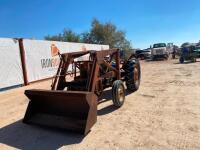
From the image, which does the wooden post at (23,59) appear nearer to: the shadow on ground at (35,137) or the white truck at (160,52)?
the shadow on ground at (35,137)

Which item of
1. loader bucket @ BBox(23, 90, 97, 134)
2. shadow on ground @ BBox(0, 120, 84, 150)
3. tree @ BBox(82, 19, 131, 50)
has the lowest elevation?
shadow on ground @ BBox(0, 120, 84, 150)

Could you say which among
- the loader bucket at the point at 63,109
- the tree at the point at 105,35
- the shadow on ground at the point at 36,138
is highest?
the tree at the point at 105,35

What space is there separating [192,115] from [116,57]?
312cm

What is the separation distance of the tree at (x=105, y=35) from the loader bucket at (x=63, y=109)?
121 ft

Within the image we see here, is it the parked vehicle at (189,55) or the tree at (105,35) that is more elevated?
the tree at (105,35)

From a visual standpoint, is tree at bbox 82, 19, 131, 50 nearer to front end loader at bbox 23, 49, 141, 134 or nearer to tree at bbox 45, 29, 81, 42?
tree at bbox 45, 29, 81, 42

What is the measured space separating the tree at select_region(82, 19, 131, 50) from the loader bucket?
3675cm

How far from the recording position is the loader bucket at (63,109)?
4316mm

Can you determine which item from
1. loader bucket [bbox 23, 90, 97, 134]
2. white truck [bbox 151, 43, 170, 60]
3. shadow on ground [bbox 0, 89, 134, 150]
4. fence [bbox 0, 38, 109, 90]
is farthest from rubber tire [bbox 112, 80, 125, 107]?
white truck [bbox 151, 43, 170, 60]

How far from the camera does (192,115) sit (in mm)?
5102

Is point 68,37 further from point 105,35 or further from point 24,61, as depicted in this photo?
point 24,61

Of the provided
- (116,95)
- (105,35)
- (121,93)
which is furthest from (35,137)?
(105,35)

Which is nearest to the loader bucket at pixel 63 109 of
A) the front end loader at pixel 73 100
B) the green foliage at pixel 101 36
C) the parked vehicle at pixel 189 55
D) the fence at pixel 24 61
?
the front end loader at pixel 73 100

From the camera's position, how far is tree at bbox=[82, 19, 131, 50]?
41.3 m
